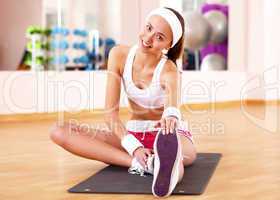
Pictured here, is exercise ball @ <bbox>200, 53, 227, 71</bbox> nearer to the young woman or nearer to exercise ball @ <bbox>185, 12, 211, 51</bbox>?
exercise ball @ <bbox>185, 12, 211, 51</bbox>

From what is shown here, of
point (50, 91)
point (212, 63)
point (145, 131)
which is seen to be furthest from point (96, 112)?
point (145, 131)

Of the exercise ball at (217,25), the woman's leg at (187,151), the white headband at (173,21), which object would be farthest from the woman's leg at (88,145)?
the exercise ball at (217,25)

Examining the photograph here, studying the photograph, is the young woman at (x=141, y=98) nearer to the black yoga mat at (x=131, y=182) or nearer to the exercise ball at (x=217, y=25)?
the black yoga mat at (x=131, y=182)

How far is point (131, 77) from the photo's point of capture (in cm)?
207

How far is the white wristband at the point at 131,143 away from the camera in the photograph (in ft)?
6.40

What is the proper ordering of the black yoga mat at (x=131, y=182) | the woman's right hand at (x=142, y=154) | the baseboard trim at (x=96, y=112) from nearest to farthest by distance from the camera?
the black yoga mat at (x=131, y=182) < the woman's right hand at (x=142, y=154) < the baseboard trim at (x=96, y=112)

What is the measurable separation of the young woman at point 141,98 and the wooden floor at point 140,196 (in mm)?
125

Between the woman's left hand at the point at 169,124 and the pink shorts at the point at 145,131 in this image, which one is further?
the pink shorts at the point at 145,131

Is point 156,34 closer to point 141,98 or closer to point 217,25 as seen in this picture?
point 141,98

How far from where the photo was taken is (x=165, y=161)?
1.61m

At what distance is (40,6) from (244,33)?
254 cm

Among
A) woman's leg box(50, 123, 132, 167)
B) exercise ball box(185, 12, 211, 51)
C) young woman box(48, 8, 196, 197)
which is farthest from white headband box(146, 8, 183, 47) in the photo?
exercise ball box(185, 12, 211, 51)

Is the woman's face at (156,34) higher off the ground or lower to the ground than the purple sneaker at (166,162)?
higher

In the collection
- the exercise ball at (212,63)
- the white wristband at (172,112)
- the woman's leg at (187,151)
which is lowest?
the woman's leg at (187,151)
